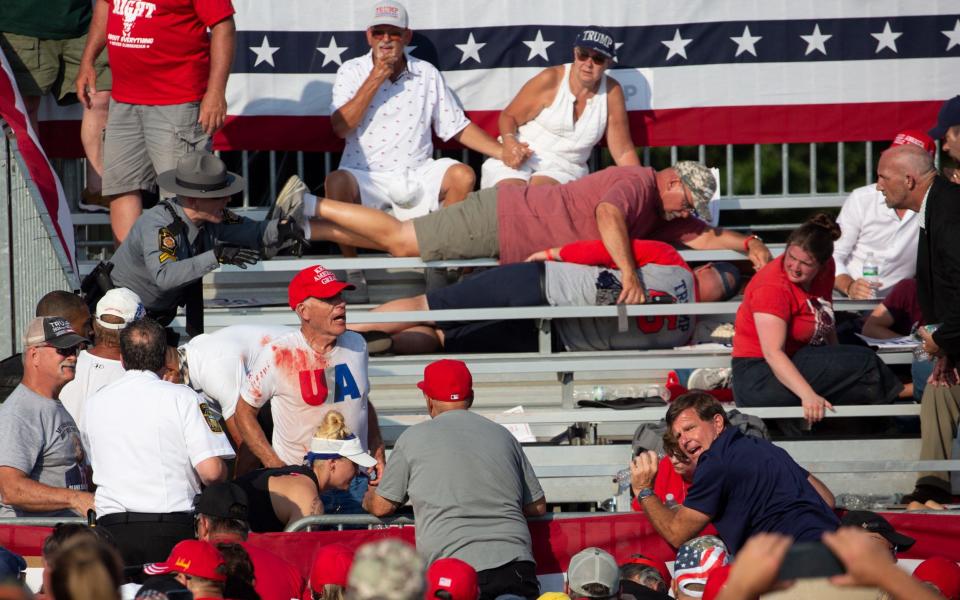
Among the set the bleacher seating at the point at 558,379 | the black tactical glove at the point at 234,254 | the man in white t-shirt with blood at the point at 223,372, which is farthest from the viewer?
the black tactical glove at the point at 234,254

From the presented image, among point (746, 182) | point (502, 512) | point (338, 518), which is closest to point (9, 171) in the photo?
point (338, 518)

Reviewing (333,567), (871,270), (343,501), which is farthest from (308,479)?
(871,270)

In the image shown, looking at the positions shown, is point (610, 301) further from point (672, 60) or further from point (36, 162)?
point (36, 162)

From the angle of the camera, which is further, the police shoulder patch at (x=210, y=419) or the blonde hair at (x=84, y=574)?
the police shoulder patch at (x=210, y=419)

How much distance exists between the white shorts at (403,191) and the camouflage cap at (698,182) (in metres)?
1.37

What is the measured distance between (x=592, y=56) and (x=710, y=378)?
2.09 m

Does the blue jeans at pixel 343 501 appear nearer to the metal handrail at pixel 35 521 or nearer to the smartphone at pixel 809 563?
the metal handrail at pixel 35 521

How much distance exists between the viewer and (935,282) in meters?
6.77

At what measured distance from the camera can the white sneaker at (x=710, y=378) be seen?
754 cm

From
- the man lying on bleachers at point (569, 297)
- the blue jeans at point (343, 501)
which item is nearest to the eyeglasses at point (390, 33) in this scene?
the man lying on bleachers at point (569, 297)

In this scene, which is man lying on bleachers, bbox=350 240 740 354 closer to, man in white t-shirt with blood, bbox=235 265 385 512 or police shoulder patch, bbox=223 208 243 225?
police shoulder patch, bbox=223 208 243 225

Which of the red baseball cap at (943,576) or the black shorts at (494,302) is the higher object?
the black shorts at (494,302)

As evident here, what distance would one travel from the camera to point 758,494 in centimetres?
523

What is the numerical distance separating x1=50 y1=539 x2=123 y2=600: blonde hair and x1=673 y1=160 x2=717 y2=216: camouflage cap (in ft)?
18.7
